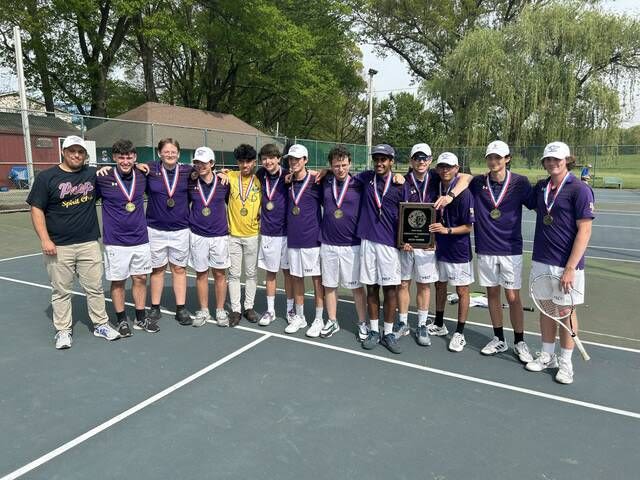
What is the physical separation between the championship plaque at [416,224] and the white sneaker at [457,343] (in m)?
1.04

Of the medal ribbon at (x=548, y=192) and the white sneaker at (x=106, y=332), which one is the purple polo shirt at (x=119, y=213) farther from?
the medal ribbon at (x=548, y=192)

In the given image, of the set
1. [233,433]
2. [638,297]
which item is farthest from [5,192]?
[638,297]

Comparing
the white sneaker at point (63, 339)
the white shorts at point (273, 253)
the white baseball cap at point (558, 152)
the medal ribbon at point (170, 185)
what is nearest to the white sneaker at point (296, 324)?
the white shorts at point (273, 253)

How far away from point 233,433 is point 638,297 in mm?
6174

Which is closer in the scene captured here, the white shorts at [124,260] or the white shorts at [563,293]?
the white shorts at [563,293]

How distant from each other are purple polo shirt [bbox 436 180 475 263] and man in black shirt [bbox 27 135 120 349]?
3671 millimetres

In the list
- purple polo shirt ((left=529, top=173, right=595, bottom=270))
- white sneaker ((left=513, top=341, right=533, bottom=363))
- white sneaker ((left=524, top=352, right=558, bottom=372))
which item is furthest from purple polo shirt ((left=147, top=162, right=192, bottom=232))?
white sneaker ((left=524, top=352, right=558, bottom=372))

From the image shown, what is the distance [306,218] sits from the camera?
516 centimetres

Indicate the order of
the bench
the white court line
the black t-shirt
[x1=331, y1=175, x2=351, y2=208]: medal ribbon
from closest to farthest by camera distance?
the white court line < the black t-shirt < [x1=331, y1=175, x2=351, y2=208]: medal ribbon < the bench

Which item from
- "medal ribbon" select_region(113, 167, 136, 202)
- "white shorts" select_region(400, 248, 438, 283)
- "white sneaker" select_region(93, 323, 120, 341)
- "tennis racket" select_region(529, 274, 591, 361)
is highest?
"medal ribbon" select_region(113, 167, 136, 202)

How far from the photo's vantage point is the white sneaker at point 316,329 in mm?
5172

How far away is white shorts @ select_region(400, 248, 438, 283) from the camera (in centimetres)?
479

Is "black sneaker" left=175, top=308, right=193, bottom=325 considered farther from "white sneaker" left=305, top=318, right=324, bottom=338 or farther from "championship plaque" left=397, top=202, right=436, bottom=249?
"championship plaque" left=397, top=202, right=436, bottom=249

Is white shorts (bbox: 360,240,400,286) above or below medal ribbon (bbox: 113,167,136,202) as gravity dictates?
below
